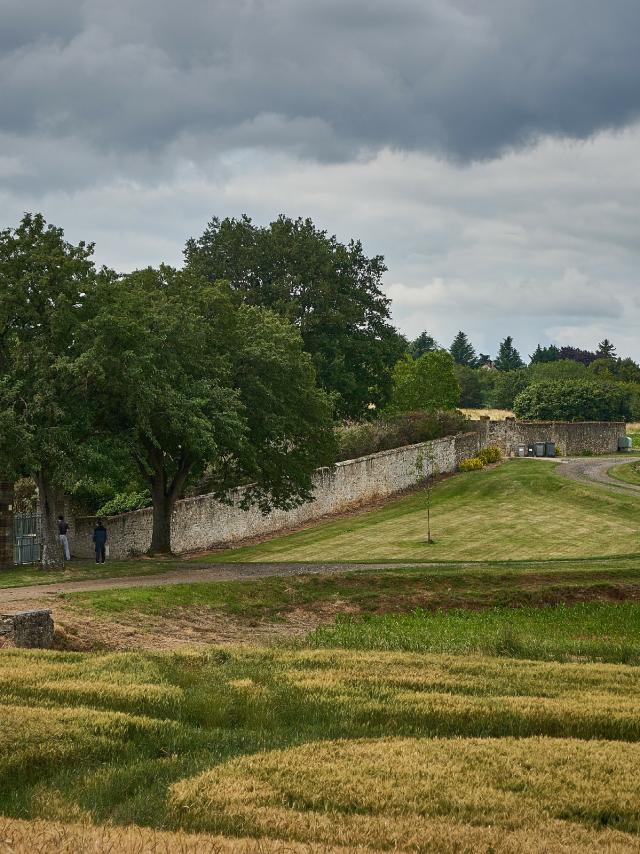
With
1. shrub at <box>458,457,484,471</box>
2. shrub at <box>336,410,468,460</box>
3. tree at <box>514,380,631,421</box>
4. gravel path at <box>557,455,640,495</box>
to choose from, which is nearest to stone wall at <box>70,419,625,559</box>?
shrub at <box>458,457,484,471</box>

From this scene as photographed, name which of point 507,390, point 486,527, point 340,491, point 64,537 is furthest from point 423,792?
point 507,390

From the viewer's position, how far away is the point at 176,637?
20.2 metres

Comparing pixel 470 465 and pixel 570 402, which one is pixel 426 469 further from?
pixel 570 402

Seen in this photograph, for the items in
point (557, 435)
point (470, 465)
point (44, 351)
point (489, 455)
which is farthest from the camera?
point (557, 435)

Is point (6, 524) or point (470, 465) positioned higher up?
point (470, 465)

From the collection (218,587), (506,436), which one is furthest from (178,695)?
(506,436)

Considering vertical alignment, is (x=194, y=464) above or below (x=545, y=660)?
above

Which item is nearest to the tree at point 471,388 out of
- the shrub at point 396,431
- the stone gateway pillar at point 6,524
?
the shrub at point 396,431

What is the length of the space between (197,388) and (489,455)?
114 feet

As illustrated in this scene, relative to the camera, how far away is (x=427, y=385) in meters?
89.0

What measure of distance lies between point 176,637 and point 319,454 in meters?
20.0

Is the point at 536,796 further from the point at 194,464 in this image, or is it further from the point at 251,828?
the point at 194,464

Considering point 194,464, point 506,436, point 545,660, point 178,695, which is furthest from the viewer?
point 506,436

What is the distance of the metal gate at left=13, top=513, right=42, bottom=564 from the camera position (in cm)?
3894
